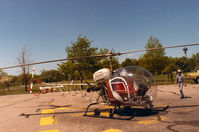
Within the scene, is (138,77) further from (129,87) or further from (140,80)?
(129,87)

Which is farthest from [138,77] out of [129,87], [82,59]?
[82,59]

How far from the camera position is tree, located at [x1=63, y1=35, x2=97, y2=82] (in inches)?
838

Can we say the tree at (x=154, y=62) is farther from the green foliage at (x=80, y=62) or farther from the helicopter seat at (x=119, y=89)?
the helicopter seat at (x=119, y=89)

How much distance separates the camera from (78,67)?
21141 mm

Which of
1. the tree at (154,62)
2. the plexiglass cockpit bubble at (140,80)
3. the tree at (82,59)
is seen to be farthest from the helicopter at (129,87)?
the tree at (154,62)

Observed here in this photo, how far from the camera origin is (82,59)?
21156 millimetres

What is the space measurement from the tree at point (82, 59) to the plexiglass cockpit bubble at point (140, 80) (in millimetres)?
15119

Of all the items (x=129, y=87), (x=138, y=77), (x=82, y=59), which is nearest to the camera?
(x=129, y=87)

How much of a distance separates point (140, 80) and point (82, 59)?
51.3 ft

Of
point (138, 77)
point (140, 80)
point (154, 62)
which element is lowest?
point (140, 80)

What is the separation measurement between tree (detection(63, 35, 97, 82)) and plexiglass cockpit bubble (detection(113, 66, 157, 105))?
15.1 m

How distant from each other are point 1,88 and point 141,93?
3272 cm

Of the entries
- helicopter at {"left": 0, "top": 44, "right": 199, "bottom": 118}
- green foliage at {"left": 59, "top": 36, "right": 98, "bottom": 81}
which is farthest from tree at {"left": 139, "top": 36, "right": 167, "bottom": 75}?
helicopter at {"left": 0, "top": 44, "right": 199, "bottom": 118}

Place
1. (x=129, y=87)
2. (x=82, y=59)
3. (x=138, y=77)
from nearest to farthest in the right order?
(x=129, y=87) < (x=138, y=77) < (x=82, y=59)
